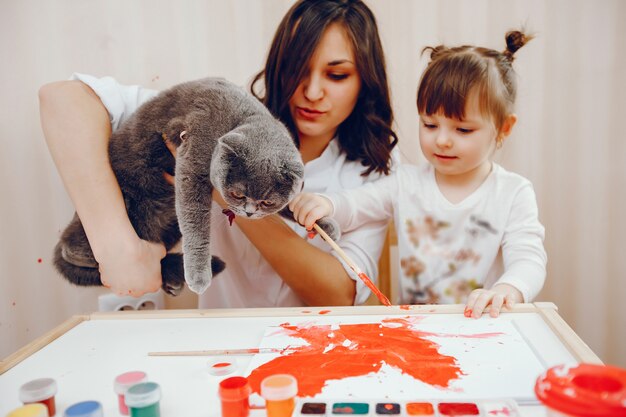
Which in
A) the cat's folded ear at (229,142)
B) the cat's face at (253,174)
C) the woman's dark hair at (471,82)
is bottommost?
the cat's face at (253,174)

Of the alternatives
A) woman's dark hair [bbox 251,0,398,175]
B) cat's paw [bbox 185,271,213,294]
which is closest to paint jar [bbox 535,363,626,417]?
cat's paw [bbox 185,271,213,294]

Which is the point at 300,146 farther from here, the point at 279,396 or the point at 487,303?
the point at 279,396

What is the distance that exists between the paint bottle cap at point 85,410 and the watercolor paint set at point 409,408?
0.82 feet

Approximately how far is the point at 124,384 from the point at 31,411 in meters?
0.11

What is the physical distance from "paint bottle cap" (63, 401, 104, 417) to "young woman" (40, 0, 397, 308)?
406mm

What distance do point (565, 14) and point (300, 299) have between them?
1.20 m

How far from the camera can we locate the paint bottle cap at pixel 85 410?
1.99 feet

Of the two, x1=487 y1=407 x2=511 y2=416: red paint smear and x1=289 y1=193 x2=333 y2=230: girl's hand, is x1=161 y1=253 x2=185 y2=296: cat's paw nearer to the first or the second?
x1=289 y1=193 x2=333 y2=230: girl's hand

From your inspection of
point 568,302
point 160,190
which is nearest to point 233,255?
point 160,190

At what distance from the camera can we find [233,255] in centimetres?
143

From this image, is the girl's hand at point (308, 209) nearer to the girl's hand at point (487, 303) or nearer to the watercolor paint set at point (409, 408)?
the girl's hand at point (487, 303)

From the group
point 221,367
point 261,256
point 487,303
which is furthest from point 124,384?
point 261,256

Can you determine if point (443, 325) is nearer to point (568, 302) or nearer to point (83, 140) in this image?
point (83, 140)

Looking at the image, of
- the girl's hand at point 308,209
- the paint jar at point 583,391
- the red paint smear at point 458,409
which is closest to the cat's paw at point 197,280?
the girl's hand at point 308,209
